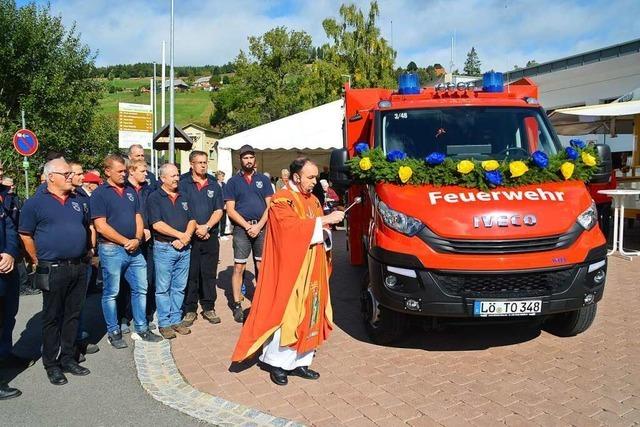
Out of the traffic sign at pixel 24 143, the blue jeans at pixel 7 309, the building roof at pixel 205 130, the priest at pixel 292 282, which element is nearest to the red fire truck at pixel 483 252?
the priest at pixel 292 282

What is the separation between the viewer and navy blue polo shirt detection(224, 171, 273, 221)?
6.55m

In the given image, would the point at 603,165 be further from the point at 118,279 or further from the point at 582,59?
the point at 582,59

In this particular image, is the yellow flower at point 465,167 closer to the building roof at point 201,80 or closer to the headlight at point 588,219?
the headlight at point 588,219

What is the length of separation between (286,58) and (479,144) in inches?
1387

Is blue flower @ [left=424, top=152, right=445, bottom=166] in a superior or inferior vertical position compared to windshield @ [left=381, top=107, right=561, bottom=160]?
inferior

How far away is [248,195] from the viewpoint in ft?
21.6

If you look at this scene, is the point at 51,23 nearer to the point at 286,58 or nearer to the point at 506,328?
the point at 286,58

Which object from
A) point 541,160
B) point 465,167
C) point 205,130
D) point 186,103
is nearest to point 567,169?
point 541,160

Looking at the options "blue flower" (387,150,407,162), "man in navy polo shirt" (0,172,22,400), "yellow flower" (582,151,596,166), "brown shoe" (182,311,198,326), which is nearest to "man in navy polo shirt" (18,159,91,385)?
"man in navy polo shirt" (0,172,22,400)

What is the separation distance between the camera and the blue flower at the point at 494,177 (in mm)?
4734

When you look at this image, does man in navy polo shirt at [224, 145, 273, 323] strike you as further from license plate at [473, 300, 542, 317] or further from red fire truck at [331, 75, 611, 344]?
license plate at [473, 300, 542, 317]

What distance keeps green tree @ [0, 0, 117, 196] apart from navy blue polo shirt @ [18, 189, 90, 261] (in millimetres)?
18780

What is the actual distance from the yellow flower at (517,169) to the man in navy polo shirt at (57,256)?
3.77 meters

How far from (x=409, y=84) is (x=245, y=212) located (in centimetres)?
255
